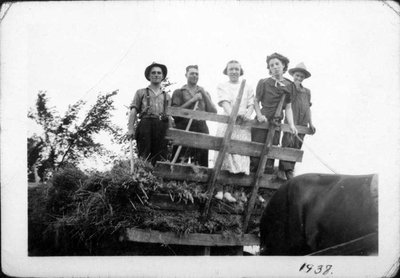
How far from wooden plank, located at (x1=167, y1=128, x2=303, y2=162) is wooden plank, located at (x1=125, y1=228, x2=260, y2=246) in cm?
79

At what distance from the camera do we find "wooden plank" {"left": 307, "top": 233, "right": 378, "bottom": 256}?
321 centimetres

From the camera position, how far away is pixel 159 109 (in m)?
4.32

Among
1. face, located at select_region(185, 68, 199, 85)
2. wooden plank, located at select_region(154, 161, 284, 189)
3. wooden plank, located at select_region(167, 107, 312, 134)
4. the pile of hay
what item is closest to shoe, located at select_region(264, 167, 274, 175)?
wooden plank, located at select_region(154, 161, 284, 189)

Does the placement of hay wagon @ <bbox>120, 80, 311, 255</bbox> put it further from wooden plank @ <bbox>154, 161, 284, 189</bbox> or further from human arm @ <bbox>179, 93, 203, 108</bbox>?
human arm @ <bbox>179, 93, 203, 108</bbox>

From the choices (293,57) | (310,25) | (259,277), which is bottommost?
(259,277)

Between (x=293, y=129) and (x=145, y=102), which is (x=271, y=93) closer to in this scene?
(x=293, y=129)

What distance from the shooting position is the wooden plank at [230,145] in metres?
3.39

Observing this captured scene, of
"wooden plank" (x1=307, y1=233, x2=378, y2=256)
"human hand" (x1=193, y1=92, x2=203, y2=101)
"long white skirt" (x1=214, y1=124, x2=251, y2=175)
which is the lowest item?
"wooden plank" (x1=307, y1=233, x2=378, y2=256)

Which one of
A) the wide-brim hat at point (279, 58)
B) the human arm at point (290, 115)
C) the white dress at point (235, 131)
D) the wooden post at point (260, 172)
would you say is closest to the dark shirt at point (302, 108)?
Result: the human arm at point (290, 115)

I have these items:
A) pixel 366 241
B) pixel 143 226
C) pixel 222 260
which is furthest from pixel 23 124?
pixel 366 241

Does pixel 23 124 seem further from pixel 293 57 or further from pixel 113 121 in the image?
pixel 293 57

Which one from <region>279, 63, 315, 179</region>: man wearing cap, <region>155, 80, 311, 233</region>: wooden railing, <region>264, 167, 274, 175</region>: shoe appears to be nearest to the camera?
<region>155, 80, 311, 233</region>: wooden railing

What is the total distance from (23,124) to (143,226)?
1.43 meters

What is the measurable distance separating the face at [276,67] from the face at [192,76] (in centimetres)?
85
